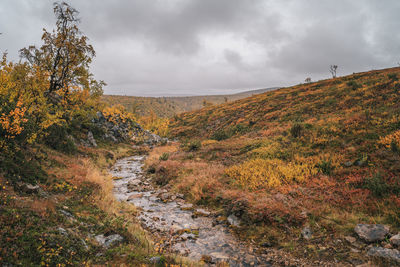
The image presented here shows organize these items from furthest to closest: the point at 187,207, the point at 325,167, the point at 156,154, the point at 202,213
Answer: the point at 156,154 → the point at 325,167 → the point at 187,207 → the point at 202,213

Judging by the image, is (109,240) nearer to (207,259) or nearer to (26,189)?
(207,259)

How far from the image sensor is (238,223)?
25.6 feet

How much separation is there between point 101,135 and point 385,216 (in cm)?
2983

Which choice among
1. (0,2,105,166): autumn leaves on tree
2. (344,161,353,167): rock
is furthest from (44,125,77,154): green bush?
(344,161,353,167): rock

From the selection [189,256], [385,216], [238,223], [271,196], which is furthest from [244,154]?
[189,256]

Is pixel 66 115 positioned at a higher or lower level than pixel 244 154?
higher

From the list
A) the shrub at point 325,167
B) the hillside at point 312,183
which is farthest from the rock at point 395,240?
the shrub at point 325,167

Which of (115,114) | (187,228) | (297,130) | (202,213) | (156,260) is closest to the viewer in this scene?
(156,260)

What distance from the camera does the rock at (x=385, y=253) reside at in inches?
188

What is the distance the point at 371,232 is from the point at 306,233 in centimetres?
176

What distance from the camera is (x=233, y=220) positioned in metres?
8.05

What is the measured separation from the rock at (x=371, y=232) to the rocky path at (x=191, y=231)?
201 centimetres

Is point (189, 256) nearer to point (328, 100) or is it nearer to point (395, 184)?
point (395, 184)

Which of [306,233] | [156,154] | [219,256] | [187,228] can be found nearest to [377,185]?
[306,233]
